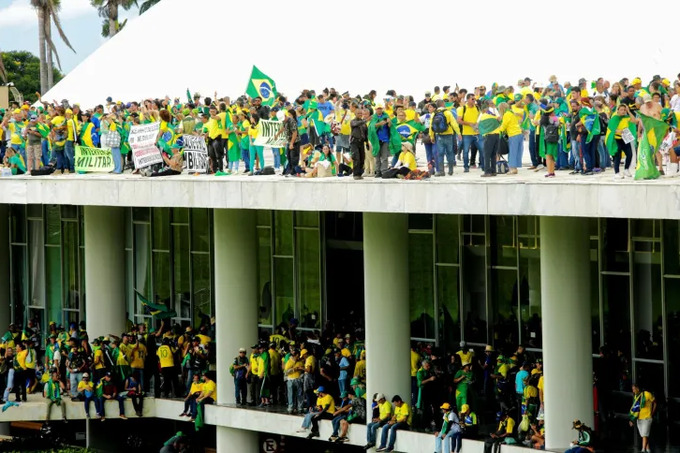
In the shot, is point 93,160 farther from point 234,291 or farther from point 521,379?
point 521,379

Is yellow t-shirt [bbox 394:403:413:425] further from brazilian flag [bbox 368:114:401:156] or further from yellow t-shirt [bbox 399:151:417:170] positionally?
brazilian flag [bbox 368:114:401:156]

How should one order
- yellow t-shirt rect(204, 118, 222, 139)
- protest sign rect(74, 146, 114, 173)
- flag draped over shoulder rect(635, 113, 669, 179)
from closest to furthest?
flag draped over shoulder rect(635, 113, 669, 179), yellow t-shirt rect(204, 118, 222, 139), protest sign rect(74, 146, 114, 173)

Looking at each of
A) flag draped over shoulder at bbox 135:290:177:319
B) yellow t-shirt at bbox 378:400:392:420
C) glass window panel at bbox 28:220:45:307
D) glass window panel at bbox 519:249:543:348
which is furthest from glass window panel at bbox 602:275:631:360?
glass window panel at bbox 28:220:45:307

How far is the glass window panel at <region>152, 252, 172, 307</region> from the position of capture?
124 ft

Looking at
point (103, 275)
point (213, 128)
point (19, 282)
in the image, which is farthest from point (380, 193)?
point (19, 282)

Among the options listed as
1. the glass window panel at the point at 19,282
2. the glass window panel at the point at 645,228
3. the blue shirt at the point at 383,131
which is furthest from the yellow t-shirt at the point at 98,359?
the glass window panel at the point at 645,228

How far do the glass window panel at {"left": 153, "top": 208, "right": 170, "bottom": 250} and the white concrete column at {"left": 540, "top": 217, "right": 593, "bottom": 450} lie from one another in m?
14.8

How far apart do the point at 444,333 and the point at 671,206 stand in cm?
1067

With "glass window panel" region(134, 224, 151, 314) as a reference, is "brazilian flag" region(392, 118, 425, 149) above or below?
above

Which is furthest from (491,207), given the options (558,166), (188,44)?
(188,44)

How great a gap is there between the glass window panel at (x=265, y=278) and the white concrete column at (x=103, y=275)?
3.41 m

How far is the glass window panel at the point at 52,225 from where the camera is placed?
132 feet

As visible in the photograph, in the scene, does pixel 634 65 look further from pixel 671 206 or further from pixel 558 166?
pixel 671 206

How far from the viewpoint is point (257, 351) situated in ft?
98.7
